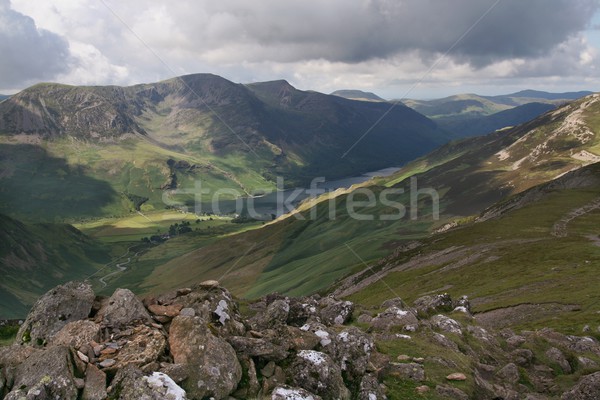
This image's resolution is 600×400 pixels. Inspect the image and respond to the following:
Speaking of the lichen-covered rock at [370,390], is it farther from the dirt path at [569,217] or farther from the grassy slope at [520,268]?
the dirt path at [569,217]

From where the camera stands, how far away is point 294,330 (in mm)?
25094

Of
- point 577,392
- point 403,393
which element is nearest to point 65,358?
point 403,393

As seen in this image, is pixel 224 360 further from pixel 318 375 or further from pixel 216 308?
pixel 216 308

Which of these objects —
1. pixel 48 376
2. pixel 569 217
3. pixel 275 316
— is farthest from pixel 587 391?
pixel 569 217

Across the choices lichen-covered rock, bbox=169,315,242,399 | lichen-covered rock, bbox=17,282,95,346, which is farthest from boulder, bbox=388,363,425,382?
lichen-covered rock, bbox=17,282,95,346

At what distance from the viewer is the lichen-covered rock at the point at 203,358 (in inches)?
731

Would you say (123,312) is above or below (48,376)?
above

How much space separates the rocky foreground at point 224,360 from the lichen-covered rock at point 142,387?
0.14 ft

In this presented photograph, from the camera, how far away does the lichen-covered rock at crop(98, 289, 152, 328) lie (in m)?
21.7

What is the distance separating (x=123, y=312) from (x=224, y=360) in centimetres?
650

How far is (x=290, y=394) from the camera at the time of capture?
63.5 feet

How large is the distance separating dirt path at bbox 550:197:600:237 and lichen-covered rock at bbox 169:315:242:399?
106 m

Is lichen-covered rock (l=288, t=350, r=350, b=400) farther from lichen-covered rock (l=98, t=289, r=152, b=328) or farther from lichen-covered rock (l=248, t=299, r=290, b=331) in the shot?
lichen-covered rock (l=98, t=289, r=152, b=328)

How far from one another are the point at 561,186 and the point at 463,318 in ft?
488
